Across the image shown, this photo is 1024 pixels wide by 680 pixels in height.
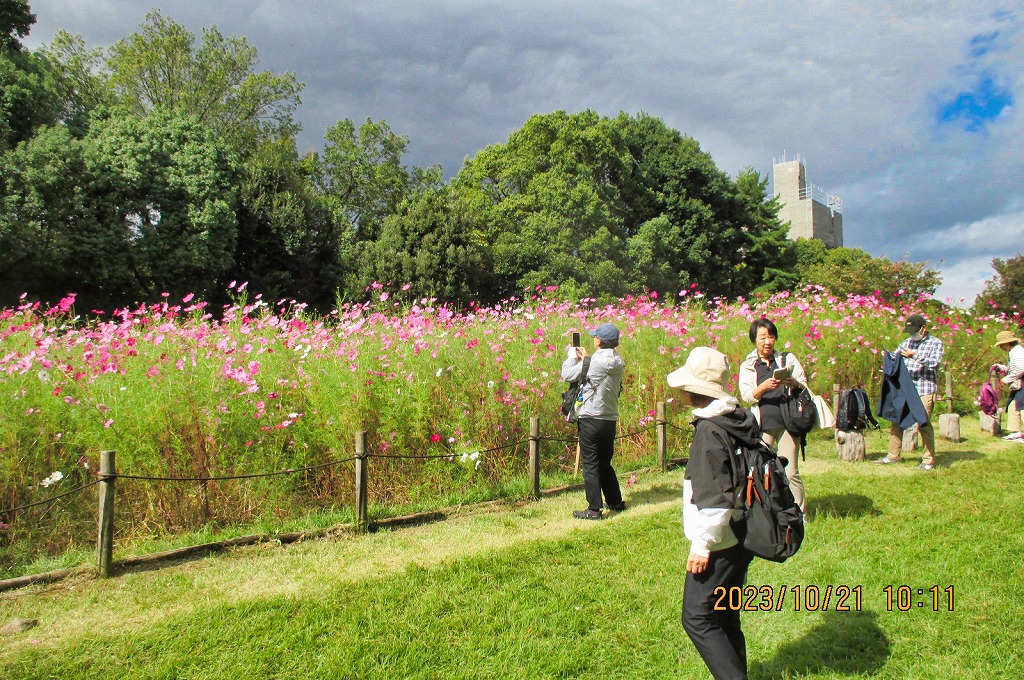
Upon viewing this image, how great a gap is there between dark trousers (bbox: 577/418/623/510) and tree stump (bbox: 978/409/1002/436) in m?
7.91

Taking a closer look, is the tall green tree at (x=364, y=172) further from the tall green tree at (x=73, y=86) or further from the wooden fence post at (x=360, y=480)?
the wooden fence post at (x=360, y=480)

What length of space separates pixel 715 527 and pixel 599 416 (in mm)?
3243

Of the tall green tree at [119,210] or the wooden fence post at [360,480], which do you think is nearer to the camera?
the wooden fence post at [360,480]

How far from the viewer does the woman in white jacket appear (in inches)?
207

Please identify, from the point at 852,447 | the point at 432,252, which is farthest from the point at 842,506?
the point at 432,252

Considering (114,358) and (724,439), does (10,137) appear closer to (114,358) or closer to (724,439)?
(114,358)

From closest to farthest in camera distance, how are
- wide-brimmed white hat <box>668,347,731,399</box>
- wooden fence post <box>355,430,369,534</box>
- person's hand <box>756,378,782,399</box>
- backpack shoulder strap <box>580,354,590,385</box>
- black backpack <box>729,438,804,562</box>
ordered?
black backpack <box>729,438,804,562</box> < wide-brimmed white hat <box>668,347,731,399</box> < person's hand <box>756,378,782,399</box> < wooden fence post <box>355,430,369,534</box> < backpack shoulder strap <box>580,354,590,385</box>

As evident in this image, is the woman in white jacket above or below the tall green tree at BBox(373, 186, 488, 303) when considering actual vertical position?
below

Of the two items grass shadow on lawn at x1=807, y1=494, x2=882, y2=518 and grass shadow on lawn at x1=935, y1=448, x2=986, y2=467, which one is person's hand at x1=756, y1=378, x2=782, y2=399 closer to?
grass shadow on lawn at x1=807, y1=494, x2=882, y2=518

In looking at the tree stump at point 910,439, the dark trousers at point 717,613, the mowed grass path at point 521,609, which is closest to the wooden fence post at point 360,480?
the mowed grass path at point 521,609

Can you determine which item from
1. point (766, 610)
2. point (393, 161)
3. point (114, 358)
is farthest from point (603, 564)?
point (393, 161)

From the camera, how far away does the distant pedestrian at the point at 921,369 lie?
25.7 feet

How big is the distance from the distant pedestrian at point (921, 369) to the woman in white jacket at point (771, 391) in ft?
11.2

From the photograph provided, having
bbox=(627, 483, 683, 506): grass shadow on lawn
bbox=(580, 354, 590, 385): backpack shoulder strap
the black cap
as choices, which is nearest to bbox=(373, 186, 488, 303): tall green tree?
bbox=(627, 483, 683, 506): grass shadow on lawn
